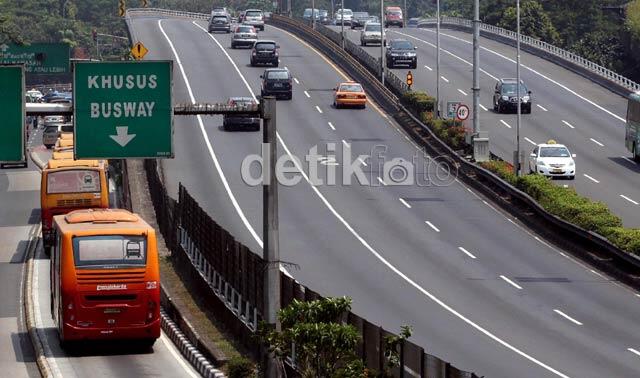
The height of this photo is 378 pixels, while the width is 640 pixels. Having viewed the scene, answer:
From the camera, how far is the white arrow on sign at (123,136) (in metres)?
27.7

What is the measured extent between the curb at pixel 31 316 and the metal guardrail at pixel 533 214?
18.7m

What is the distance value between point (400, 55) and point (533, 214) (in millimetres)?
43636

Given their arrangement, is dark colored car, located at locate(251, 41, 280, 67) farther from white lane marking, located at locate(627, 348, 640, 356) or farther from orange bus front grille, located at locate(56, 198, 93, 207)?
white lane marking, located at locate(627, 348, 640, 356)

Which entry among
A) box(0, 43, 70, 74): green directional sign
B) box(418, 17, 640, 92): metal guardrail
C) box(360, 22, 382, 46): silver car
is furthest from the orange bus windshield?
box(360, 22, 382, 46): silver car

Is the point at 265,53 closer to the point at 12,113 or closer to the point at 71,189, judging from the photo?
the point at 71,189

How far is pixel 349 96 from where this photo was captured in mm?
84312

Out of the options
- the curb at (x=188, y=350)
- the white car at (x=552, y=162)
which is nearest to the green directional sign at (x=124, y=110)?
the curb at (x=188, y=350)

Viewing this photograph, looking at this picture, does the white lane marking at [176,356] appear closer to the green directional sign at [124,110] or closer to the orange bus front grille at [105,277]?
the orange bus front grille at [105,277]

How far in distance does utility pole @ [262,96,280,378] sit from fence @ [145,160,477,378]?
84 centimetres

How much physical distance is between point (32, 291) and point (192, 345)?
1074 cm

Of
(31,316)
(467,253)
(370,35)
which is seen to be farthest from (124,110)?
(370,35)

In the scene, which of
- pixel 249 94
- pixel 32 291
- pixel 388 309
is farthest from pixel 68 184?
pixel 249 94

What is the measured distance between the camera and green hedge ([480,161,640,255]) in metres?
48.2

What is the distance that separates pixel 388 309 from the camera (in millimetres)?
41469
